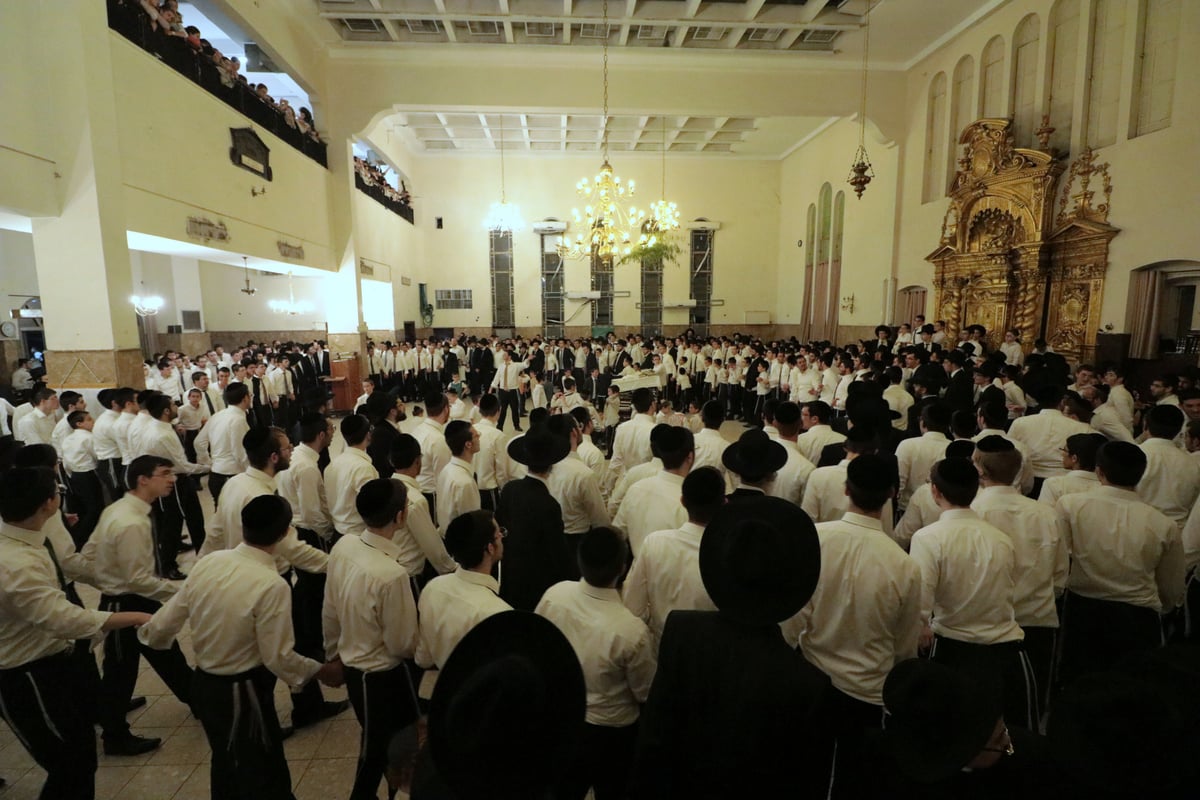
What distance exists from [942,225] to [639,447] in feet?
36.2

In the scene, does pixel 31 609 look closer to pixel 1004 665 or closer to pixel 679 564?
pixel 679 564

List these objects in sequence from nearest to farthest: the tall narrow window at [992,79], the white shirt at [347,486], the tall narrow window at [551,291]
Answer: the white shirt at [347,486] → the tall narrow window at [992,79] → the tall narrow window at [551,291]

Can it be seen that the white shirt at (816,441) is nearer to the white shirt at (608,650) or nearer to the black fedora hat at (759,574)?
the white shirt at (608,650)

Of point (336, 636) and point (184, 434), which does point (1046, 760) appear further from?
point (184, 434)

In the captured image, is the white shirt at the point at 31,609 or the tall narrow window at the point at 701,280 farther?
the tall narrow window at the point at 701,280

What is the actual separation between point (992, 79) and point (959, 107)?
0.90m

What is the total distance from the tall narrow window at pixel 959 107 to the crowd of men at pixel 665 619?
9753mm

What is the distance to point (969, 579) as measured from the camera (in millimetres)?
2533

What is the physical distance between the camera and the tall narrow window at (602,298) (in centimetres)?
2236

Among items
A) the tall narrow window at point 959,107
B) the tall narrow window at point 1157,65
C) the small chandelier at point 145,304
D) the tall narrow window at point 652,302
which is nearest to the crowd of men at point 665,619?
the tall narrow window at point 1157,65

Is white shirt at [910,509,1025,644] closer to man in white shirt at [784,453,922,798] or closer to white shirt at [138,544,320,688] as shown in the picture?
man in white shirt at [784,453,922,798]

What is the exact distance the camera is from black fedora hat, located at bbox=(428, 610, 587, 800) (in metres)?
1.28

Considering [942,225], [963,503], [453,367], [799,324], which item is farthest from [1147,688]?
[799,324]

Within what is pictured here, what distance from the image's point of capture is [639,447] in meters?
5.54
